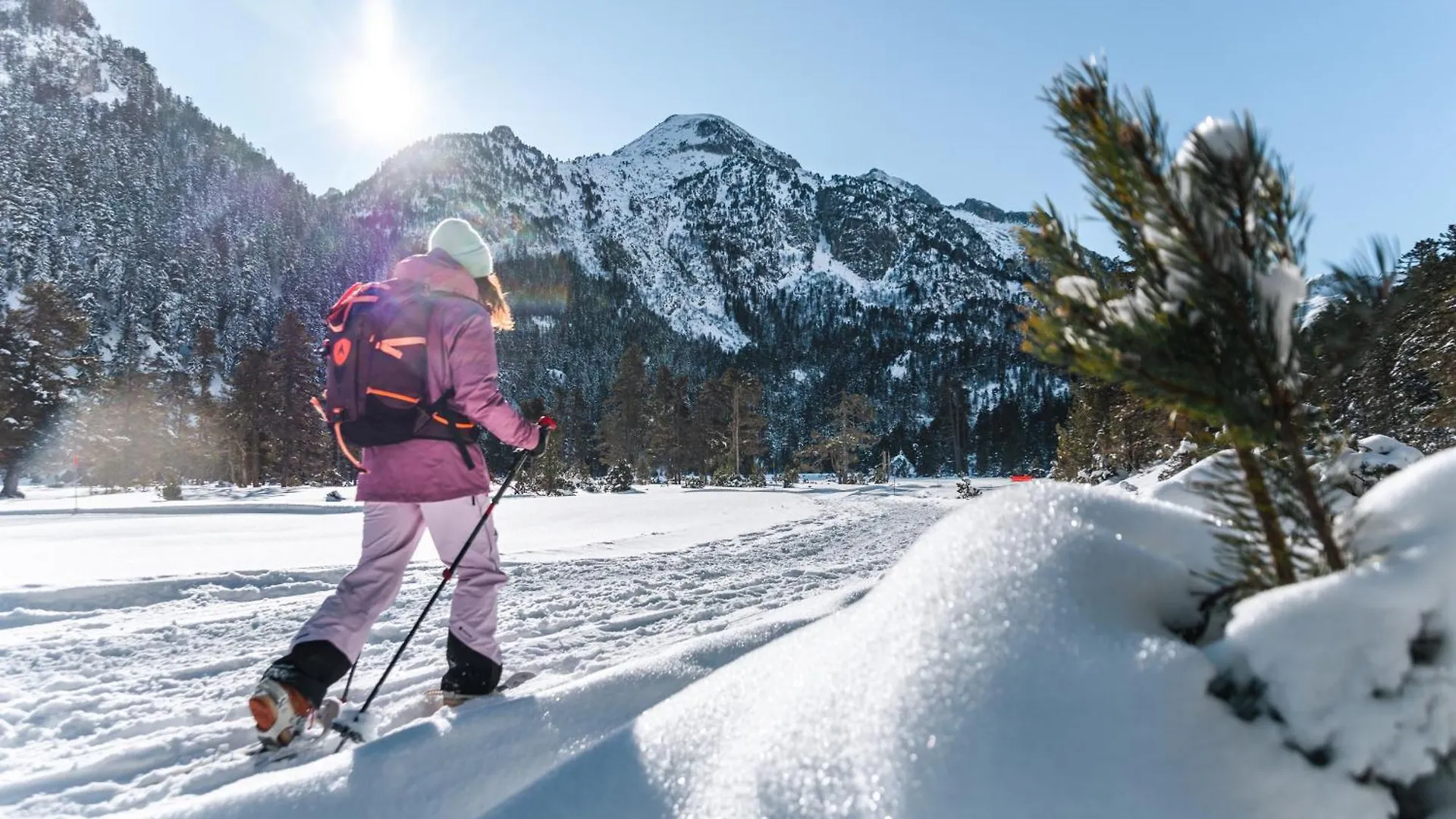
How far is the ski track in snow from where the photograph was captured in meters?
1.99

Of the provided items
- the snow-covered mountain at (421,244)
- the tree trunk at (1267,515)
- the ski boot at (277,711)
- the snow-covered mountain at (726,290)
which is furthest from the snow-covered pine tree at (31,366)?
the snow-covered mountain at (726,290)

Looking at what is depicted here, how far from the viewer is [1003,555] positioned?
39.7 inches

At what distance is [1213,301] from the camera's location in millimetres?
858

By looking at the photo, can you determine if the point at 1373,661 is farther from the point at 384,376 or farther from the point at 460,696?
the point at 384,376

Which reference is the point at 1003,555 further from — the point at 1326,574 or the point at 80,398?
the point at 80,398

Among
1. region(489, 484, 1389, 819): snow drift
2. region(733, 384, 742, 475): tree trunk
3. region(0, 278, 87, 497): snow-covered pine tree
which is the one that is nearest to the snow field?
region(489, 484, 1389, 819): snow drift

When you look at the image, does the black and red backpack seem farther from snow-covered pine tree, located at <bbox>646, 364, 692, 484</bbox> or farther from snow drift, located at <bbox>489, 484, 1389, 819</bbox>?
snow-covered pine tree, located at <bbox>646, 364, 692, 484</bbox>

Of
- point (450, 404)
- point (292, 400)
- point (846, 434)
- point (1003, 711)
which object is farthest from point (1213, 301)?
point (846, 434)

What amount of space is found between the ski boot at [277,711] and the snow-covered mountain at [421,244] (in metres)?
45.8

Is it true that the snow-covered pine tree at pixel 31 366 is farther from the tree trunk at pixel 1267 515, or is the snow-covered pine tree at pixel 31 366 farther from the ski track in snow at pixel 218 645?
the tree trunk at pixel 1267 515

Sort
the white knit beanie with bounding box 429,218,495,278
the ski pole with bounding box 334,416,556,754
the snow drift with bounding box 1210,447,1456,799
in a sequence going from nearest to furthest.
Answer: the snow drift with bounding box 1210,447,1456,799 < the ski pole with bounding box 334,416,556,754 < the white knit beanie with bounding box 429,218,495,278

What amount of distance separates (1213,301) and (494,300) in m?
2.69

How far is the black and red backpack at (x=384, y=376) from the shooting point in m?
2.33

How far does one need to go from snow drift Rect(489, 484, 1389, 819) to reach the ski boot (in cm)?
116
